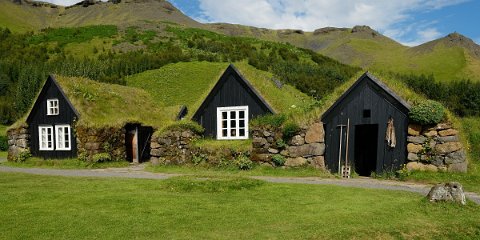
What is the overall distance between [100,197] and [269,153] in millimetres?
10945

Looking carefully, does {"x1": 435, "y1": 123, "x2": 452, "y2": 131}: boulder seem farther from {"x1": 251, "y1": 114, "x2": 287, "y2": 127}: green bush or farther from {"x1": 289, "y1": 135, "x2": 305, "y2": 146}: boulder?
{"x1": 251, "y1": 114, "x2": 287, "y2": 127}: green bush

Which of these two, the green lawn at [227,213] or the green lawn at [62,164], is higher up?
the green lawn at [227,213]

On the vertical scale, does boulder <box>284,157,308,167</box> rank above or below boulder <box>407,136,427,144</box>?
below

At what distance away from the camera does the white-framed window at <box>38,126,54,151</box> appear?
3134 centimetres

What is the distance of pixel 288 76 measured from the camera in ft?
182

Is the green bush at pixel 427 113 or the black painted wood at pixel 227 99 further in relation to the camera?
the black painted wood at pixel 227 99

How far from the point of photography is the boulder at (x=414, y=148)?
19458 mm

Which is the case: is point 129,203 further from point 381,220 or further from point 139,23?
point 139,23

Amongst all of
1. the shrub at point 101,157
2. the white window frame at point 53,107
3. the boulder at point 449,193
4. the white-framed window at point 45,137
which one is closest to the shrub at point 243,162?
the shrub at point 101,157

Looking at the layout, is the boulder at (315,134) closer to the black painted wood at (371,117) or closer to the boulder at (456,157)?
the black painted wood at (371,117)

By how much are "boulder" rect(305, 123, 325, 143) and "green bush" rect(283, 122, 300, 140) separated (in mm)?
619

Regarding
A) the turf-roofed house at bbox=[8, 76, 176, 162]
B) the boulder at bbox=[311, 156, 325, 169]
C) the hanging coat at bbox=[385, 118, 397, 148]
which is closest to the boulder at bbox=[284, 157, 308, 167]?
the boulder at bbox=[311, 156, 325, 169]

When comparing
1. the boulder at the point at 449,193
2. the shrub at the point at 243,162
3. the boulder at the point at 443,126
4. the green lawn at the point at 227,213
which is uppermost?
the boulder at the point at 443,126

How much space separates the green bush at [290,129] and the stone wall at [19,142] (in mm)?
21748
